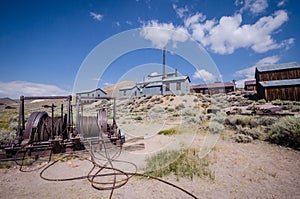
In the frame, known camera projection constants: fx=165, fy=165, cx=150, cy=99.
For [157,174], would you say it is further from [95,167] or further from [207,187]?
[95,167]

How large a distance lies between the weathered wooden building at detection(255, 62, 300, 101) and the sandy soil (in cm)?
2115

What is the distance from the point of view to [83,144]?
5.68 metres

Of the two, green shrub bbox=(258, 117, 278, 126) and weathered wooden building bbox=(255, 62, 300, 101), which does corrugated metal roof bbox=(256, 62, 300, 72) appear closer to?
weathered wooden building bbox=(255, 62, 300, 101)

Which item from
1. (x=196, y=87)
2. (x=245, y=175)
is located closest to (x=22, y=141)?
(x=245, y=175)

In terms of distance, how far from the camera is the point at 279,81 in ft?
79.0

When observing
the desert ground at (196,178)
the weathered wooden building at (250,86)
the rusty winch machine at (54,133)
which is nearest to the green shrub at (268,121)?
the desert ground at (196,178)

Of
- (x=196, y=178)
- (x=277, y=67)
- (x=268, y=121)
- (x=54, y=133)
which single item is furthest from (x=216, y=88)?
(x=196, y=178)

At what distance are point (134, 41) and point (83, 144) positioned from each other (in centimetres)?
747

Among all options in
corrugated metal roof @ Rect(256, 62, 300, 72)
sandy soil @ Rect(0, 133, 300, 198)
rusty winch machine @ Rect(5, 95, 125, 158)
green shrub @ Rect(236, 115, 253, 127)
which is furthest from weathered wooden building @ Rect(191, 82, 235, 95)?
sandy soil @ Rect(0, 133, 300, 198)

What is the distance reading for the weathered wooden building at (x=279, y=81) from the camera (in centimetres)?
2106

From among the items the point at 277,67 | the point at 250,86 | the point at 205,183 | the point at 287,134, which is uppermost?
the point at 277,67

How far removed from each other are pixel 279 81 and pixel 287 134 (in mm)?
23332

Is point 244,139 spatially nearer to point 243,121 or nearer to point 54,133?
point 243,121

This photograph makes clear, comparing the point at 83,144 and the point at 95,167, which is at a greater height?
the point at 83,144
